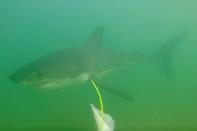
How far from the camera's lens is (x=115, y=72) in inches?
175

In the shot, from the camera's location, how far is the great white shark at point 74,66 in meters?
3.48

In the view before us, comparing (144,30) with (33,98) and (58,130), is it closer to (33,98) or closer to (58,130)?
(33,98)

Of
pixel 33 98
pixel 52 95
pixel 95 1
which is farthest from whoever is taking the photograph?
pixel 95 1

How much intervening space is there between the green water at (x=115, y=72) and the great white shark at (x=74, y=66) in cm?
16

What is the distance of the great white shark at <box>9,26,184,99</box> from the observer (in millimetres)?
3477

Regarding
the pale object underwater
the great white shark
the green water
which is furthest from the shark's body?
the pale object underwater

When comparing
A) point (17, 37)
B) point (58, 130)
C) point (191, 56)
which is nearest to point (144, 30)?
point (191, 56)

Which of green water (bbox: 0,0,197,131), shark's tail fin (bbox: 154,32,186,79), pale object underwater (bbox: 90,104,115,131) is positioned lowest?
pale object underwater (bbox: 90,104,115,131)

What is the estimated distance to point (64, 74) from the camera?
3.62 metres

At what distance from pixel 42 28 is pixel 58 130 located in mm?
23766

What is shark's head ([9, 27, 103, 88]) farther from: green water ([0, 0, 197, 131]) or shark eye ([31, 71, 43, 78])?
green water ([0, 0, 197, 131])

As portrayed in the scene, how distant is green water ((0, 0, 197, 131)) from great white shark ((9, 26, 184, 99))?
0.16m

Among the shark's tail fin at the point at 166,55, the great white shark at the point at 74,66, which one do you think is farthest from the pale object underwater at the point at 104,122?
the shark's tail fin at the point at 166,55

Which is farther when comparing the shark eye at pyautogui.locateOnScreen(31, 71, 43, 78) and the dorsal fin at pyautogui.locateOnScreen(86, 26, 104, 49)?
the dorsal fin at pyautogui.locateOnScreen(86, 26, 104, 49)
